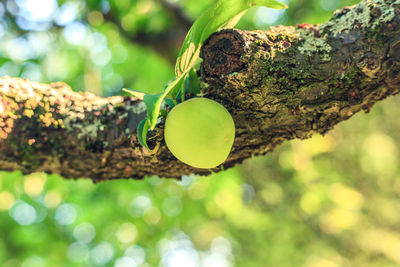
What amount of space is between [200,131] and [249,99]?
190 mm

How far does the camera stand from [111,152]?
117 cm

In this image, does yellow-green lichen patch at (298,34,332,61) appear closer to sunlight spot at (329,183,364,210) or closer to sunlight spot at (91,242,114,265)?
sunlight spot at (91,242,114,265)

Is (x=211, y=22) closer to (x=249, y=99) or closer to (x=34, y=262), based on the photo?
(x=249, y=99)

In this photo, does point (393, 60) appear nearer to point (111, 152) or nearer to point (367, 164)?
point (111, 152)

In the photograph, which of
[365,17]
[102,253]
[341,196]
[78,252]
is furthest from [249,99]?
[341,196]

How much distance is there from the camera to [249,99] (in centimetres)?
98

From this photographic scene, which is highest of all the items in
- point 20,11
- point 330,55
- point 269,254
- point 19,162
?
point 330,55

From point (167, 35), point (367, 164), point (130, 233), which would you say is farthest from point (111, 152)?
point (367, 164)

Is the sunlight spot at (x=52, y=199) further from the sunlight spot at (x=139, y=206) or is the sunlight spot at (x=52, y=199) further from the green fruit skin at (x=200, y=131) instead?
the green fruit skin at (x=200, y=131)

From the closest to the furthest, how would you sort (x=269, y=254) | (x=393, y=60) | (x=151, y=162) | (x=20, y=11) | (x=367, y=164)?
1. (x=393, y=60)
2. (x=151, y=162)
3. (x=20, y=11)
4. (x=269, y=254)
5. (x=367, y=164)

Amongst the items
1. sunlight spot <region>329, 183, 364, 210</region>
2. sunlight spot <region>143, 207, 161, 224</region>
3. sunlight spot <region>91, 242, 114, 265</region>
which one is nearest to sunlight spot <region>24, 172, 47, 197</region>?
sunlight spot <region>91, 242, 114, 265</region>

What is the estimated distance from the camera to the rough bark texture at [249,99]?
0.95 meters

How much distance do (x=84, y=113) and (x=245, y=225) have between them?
2.57 m

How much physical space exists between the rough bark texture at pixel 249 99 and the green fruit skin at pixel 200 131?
9cm
